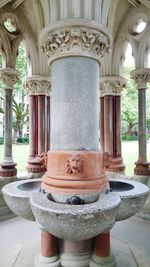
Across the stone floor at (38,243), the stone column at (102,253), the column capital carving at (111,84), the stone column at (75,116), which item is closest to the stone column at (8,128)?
the stone floor at (38,243)

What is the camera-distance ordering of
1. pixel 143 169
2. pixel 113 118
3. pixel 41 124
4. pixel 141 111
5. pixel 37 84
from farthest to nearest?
pixel 113 118, pixel 41 124, pixel 37 84, pixel 141 111, pixel 143 169

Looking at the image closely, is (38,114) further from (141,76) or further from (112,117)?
(141,76)

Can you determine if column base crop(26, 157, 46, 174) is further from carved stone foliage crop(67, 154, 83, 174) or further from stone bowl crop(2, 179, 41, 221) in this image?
carved stone foliage crop(67, 154, 83, 174)

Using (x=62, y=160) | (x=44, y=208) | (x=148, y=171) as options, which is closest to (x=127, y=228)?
(x=148, y=171)

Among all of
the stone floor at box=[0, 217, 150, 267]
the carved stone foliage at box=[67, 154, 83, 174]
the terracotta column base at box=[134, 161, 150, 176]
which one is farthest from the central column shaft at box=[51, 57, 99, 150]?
the terracotta column base at box=[134, 161, 150, 176]

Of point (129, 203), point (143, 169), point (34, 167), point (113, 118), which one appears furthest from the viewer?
point (113, 118)

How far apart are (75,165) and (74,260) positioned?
874mm

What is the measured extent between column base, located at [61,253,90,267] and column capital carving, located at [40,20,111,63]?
1.79 meters

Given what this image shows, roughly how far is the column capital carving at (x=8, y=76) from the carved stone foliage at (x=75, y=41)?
1.95m

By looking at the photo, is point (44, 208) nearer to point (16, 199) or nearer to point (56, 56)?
point (16, 199)

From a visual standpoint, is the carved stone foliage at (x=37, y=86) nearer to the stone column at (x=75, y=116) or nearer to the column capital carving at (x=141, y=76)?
the column capital carving at (x=141, y=76)

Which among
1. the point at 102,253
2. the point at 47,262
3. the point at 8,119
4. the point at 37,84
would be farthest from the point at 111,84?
the point at 47,262

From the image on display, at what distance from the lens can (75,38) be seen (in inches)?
81.7

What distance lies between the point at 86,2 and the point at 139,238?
8.65ft
